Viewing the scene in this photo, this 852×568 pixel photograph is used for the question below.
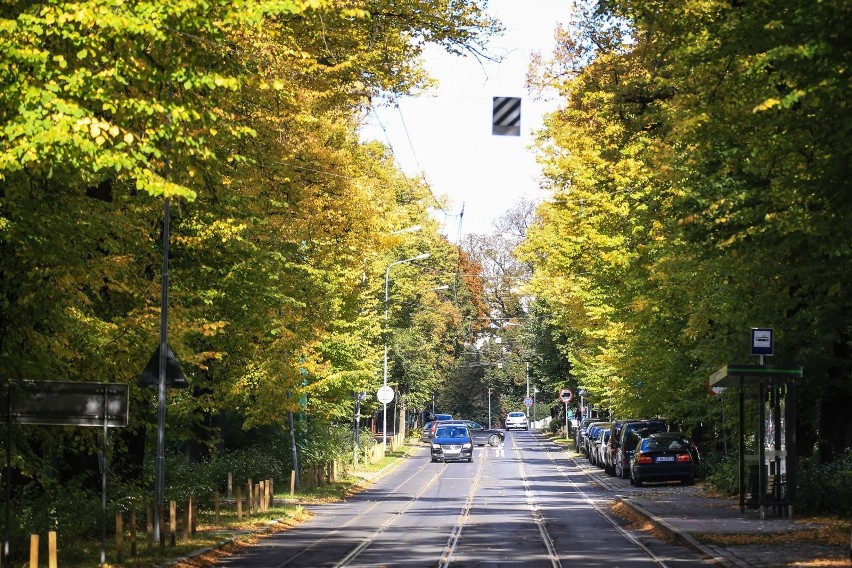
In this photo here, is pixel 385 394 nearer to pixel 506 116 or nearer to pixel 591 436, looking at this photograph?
pixel 591 436

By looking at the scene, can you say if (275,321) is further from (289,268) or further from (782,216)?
(782,216)

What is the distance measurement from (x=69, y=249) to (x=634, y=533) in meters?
11.7

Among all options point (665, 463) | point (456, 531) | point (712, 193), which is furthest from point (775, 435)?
point (665, 463)

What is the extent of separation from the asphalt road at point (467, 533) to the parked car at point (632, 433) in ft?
5.60

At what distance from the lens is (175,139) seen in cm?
1402

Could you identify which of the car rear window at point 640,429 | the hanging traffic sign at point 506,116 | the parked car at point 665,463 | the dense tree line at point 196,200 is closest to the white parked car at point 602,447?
the car rear window at point 640,429

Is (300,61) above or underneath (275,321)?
above

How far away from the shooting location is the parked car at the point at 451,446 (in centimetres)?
6291

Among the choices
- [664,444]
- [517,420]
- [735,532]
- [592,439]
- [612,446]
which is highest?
[664,444]

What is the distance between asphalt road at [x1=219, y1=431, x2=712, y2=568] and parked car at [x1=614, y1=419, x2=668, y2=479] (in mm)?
1707

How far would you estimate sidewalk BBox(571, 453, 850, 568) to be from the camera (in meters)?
17.0

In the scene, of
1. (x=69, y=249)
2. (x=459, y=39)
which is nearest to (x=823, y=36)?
(x=69, y=249)

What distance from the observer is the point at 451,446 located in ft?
206

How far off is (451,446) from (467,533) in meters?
39.1
